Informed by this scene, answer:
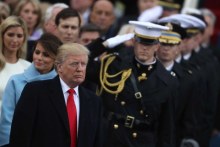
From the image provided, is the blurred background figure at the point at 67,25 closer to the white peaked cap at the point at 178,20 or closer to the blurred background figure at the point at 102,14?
the white peaked cap at the point at 178,20

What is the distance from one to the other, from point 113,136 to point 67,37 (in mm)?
1534

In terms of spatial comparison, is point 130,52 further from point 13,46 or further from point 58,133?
point 58,133

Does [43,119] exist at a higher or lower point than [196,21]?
lower

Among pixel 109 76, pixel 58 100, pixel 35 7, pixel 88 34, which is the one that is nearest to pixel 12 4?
pixel 35 7

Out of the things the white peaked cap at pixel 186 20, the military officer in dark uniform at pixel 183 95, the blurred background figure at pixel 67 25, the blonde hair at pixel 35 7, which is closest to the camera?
the blurred background figure at pixel 67 25

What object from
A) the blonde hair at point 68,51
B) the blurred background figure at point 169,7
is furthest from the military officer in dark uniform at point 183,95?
A: the blonde hair at point 68,51

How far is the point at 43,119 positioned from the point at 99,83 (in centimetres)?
160

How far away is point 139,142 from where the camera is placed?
347 inches

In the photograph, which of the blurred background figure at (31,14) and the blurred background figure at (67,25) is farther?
the blurred background figure at (31,14)

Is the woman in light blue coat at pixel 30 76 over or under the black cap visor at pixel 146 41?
under

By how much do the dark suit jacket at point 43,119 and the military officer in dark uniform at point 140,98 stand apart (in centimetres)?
107

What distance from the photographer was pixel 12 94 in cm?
827

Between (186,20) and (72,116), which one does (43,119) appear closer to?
(72,116)

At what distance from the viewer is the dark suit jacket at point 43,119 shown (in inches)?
298
